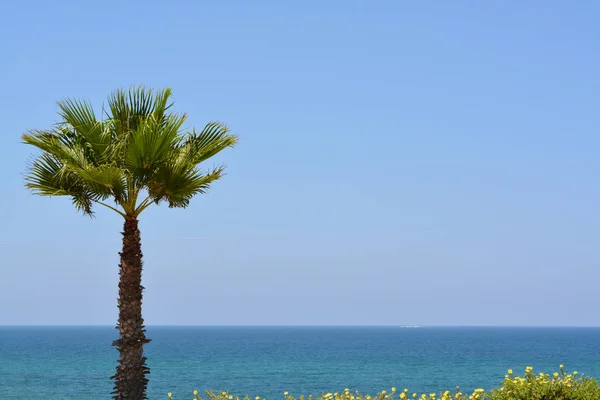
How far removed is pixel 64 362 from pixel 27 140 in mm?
82963

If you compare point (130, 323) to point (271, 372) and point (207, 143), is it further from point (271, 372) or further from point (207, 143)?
point (271, 372)

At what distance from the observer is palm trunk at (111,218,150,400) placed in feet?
55.2

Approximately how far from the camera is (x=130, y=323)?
666 inches

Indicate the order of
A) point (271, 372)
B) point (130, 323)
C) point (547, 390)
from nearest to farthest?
1. point (547, 390)
2. point (130, 323)
3. point (271, 372)

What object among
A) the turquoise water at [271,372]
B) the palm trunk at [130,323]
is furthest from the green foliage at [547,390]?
the turquoise water at [271,372]

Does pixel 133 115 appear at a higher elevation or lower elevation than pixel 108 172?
higher

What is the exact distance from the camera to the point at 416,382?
71.2 metres

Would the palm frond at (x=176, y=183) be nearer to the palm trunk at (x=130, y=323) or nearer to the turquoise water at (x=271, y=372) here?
the palm trunk at (x=130, y=323)

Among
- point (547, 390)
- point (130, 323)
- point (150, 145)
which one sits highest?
point (150, 145)

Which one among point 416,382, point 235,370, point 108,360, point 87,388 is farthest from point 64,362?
point 416,382

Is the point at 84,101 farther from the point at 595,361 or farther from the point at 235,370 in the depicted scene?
the point at 595,361

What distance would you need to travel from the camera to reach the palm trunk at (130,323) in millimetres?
16828

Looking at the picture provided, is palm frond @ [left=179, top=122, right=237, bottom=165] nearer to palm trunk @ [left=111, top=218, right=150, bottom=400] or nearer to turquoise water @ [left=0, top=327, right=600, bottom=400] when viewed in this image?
palm trunk @ [left=111, top=218, right=150, bottom=400]

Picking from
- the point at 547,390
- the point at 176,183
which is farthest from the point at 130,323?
the point at 547,390
